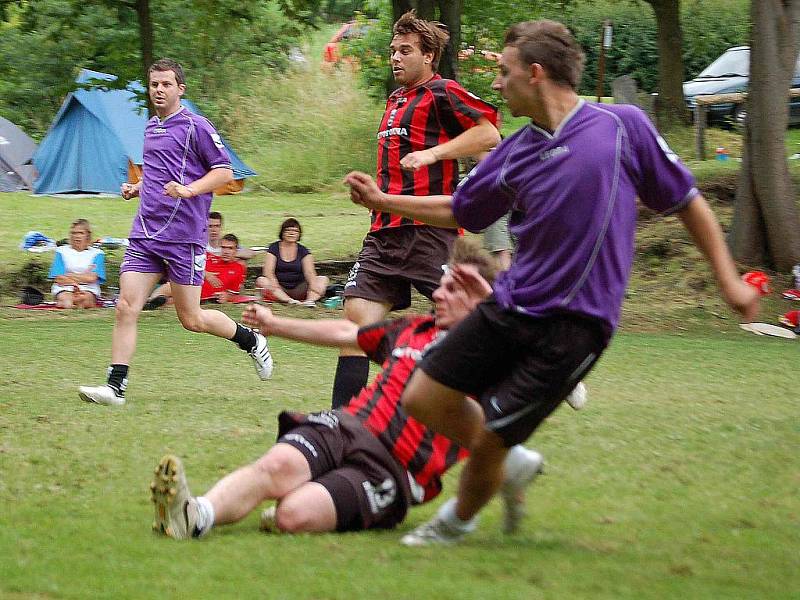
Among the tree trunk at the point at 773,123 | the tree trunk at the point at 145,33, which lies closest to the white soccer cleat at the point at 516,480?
the tree trunk at the point at 773,123

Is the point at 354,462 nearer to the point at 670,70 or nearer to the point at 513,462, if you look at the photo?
the point at 513,462

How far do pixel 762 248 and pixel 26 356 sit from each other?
9260mm

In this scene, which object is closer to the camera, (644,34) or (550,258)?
(550,258)

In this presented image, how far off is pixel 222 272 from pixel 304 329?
9859 millimetres

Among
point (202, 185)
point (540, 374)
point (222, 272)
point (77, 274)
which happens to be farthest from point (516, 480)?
point (77, 274)

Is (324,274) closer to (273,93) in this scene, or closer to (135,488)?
(135,488)

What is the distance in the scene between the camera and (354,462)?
4984mm

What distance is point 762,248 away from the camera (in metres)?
15.5

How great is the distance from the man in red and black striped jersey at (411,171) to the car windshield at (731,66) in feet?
82.8

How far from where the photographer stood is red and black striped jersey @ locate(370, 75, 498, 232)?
22.6ft

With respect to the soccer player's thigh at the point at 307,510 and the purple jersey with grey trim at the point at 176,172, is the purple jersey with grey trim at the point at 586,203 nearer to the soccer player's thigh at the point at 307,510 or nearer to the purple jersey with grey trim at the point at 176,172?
the soccer player's thigh at the point at 307,510

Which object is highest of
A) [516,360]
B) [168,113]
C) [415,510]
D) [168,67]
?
[168,67]

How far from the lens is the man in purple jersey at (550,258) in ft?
14.3

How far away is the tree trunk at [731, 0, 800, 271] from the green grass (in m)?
5.24
